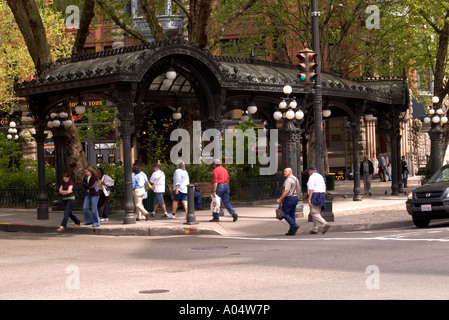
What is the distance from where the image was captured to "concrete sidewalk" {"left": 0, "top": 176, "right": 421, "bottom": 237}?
20.0 meters

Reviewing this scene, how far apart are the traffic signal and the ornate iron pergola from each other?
304 centimetres

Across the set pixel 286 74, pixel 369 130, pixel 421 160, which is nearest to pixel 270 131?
pixel 286 74

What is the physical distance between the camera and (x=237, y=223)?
69.7ft

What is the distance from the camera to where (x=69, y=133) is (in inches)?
1097

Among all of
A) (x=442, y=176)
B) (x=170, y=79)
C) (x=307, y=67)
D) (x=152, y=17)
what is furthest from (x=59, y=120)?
(x=442, y=176)

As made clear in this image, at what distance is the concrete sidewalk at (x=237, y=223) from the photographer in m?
20.0

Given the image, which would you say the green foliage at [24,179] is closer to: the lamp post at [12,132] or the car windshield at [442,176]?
the lamp post at [12,132]

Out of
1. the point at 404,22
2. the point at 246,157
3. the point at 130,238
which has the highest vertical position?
the point at 404,22

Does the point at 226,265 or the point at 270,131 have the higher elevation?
the point at 270,131

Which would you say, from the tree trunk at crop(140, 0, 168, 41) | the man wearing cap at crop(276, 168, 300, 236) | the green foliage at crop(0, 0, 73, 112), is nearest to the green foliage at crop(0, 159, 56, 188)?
the tree trunk at crop(140, 0, 168, 41)

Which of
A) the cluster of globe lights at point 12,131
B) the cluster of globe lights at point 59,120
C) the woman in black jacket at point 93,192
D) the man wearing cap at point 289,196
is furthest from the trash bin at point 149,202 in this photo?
the cluster of globe lights at point 12,131

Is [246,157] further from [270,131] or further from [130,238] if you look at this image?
[130,238]

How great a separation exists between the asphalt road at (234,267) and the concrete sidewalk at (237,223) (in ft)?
4.55
